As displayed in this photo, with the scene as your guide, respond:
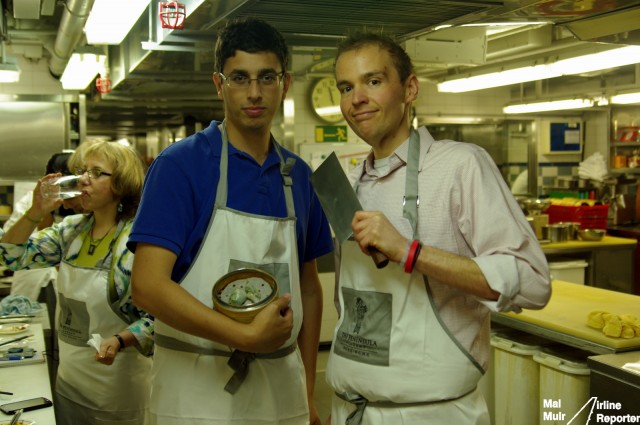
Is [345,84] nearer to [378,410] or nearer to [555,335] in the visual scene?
[378,410]

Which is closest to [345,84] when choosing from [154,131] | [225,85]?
[225,85]

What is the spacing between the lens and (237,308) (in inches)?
68.1

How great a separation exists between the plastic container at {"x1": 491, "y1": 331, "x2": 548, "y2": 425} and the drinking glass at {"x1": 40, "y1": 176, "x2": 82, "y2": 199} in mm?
2277

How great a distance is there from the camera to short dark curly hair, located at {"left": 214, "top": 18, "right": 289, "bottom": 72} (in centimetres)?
191

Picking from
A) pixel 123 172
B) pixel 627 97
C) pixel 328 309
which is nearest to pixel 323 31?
pixel 123 172

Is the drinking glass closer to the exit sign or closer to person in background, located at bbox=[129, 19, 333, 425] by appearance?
person in background, located at bbox=[129, 19, 333, 425]

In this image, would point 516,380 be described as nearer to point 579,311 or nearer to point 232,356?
point 579,311

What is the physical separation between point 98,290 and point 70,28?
271 centimetres

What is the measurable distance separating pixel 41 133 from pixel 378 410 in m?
6.74

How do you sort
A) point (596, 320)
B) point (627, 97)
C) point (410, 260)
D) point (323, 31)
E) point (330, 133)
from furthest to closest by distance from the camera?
point (627, 97) → point (330, 133) → point (323, 31) → point (596, 320) → point (410, 260)

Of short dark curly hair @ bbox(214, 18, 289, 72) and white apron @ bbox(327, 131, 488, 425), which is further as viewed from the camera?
short dark curly hair @ bbox(214, 18, 289, 72)

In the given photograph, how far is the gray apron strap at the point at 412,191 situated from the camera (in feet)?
5.65

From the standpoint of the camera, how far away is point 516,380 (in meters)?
3.61

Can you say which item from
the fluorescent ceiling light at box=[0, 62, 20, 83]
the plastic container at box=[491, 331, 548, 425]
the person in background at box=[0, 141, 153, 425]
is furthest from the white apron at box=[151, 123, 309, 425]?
the fluorescent ceiling light at box=[0, 62, 20, 83]
